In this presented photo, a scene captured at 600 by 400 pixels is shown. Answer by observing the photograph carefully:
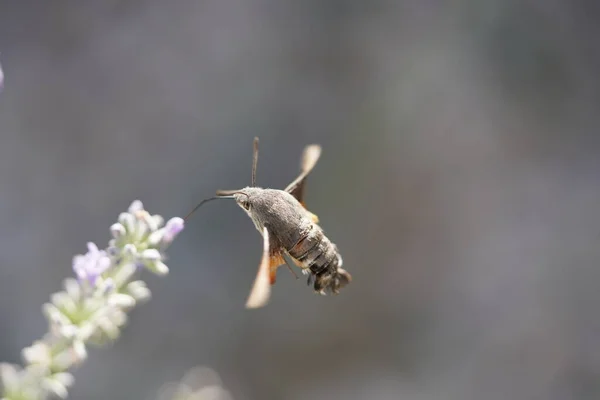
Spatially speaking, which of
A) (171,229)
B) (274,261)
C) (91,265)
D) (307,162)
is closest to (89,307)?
(91,265)

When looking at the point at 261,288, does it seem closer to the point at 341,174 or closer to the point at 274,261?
the point at 274,261

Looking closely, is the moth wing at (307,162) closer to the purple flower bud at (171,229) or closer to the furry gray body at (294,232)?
the furry gray body at (294,232)

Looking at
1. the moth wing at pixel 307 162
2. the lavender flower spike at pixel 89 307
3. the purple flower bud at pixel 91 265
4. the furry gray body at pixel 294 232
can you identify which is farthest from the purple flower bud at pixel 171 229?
the moth wing at pixel 307 162

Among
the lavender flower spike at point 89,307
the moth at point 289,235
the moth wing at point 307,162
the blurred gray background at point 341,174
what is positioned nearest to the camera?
the lavender flower spike at point 89,307

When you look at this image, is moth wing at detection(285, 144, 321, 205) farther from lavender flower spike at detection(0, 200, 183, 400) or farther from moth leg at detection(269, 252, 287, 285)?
lavender flower spike at detection(0, 200, 183, 400)

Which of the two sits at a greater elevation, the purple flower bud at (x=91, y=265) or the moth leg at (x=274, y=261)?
the moth leg at (x=274, y=261)

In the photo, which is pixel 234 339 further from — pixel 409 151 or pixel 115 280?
pixel 115 280
